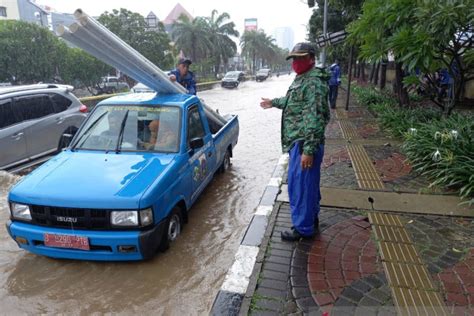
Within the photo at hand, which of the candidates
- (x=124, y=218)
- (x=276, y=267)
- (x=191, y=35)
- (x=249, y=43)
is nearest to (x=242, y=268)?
(x=276, y=267)

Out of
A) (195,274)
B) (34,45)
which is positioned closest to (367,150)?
(195,274)

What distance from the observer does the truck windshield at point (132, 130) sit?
14.8ft

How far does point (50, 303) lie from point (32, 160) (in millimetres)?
4325

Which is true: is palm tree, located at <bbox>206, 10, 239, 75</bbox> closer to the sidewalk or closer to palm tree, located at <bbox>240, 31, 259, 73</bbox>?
palm tree, located at <bbox>240, 31, 259, 73</bbox>

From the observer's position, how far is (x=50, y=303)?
3.27m

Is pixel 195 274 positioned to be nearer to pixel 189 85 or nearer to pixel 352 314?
pixel 352 314

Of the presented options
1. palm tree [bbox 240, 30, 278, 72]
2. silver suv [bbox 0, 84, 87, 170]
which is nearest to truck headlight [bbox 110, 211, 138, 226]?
silver suv [bbox 0, 84, 87, 170]

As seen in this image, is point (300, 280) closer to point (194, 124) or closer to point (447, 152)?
point (194, 124)

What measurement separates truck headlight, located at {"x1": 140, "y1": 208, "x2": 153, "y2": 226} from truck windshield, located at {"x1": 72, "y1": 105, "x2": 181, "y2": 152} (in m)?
1.10

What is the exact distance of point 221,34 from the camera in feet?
168

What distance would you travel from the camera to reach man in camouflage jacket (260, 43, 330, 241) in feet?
10.9

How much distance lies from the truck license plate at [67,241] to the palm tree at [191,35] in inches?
1786

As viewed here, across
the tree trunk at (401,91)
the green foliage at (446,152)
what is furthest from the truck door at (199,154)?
the tree trunk at (401,91)

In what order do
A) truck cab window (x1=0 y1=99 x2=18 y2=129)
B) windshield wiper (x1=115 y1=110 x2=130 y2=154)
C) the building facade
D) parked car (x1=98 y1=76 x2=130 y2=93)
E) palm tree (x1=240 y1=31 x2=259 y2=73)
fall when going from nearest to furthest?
windshield wiper (x1=115 y1=110 x2=130 y2=154) → truck cab window (x1=0 y1=99 x2=18 y2=129) → parked car (x1=98 y1=76 x2=130 y2=93) → palm tree (x1=240 y1=31 x2=259 y2=73) → the building facade
